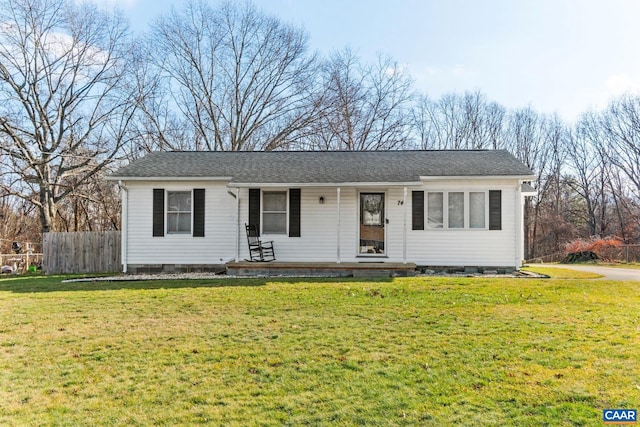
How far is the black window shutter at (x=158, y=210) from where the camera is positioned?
469 inches

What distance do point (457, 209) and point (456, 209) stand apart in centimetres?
3

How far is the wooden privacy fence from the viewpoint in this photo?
45.9ft

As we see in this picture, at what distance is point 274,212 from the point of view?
39.1 feet

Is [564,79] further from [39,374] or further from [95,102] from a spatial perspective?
[95,102]

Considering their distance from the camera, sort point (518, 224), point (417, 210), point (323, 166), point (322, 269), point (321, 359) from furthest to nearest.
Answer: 1. point (323, 166)
2. point (417, 210)
3. point (518, 224)
4. point (322, 269)
5. point (321, 359)

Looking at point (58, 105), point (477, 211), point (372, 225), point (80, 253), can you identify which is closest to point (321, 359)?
point (372, 225)

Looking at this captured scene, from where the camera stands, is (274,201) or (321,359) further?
(274,201)

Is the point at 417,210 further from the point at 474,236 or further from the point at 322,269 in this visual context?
the point at 322,269

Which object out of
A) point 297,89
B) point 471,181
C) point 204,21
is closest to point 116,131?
point 204,21

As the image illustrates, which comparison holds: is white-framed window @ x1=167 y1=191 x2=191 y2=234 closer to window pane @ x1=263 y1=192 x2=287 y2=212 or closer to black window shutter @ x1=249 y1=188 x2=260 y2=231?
black window shutter @ x1=249 y1=188 x2=260 y2=231

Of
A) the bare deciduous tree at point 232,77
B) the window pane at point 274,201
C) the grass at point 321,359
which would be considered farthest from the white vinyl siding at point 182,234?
the bare deciduous tree at point 232,77

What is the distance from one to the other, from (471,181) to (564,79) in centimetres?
1044

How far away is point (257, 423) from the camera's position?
9.80 ft

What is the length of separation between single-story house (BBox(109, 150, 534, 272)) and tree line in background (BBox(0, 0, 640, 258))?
10.3 meters
